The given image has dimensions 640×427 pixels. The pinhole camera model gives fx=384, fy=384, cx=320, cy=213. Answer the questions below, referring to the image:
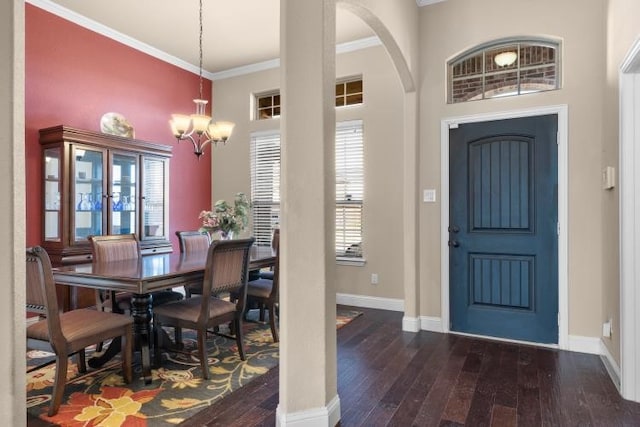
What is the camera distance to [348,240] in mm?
5012

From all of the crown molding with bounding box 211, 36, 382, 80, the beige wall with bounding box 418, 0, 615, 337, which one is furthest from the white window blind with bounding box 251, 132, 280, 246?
the beige wall with bounding box 418, 0, 615, 337

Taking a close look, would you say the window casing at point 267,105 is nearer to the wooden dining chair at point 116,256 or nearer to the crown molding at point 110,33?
the crown molding at point 110,33

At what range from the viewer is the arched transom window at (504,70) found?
11.4ft

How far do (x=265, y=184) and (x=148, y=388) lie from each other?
3530mm

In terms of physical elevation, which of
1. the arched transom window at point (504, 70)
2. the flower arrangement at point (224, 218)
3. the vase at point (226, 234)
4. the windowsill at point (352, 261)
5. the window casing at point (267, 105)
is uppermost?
the window casing at point (267, 105)

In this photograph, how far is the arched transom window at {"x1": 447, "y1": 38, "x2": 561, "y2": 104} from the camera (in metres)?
3.49

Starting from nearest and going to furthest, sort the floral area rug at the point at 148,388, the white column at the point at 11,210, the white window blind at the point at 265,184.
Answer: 1. the white column at the point at 11,210
2. the floral area rug at the point at 148,388
3. the white window blind at the point at 265,184

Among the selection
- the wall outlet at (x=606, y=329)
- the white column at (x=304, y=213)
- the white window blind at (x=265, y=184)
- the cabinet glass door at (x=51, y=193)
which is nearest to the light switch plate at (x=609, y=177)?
the wall outlet at (x=606, y=329)

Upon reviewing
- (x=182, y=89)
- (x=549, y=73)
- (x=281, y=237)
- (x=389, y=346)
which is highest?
(x=182, y=89)

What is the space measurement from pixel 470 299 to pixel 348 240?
1754mm

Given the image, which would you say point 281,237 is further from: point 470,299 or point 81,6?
point 81,6

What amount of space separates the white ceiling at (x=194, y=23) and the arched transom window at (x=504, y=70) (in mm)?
1388

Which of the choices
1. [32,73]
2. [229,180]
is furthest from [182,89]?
[32,73]

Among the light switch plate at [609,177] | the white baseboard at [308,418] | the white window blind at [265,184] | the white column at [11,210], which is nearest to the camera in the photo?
the white column at [11,210]
